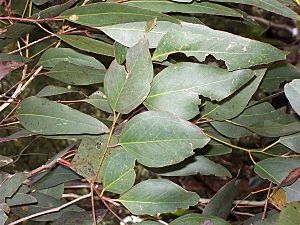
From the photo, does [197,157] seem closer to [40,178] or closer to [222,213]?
[222,213]

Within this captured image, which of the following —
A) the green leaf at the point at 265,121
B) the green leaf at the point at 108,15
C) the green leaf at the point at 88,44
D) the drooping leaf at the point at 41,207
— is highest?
the green leaf at the point at 108,15

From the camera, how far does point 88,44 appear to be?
0.70 metres

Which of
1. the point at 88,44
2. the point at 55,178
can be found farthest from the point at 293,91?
the point at 55,178

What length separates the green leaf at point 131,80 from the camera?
23.7 inches

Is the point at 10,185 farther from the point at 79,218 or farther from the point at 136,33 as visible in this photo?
the point at 136,33

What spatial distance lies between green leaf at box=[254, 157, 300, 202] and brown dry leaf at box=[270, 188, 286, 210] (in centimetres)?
1

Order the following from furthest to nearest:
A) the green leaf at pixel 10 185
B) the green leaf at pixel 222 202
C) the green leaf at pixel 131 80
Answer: the green leaf at pixel 222 202
the green leaf at pixel 10 185
the green leaf at pixel 131 80

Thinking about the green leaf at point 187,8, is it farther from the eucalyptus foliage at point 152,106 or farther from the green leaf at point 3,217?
the green leaf at point 3,217

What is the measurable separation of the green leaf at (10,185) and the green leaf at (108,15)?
9.4 inches

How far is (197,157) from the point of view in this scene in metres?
0.79

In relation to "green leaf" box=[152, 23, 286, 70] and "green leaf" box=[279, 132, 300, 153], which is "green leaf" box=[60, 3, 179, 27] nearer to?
"green leaf" box=[152, 23, 286, 70]

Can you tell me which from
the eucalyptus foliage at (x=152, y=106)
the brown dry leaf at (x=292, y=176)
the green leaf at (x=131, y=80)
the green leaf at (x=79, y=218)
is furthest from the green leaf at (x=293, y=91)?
the green leaf at (x=79, y=218)

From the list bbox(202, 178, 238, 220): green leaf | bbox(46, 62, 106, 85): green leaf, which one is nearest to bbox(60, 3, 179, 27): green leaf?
bbox(46, 62, 106, 85): green leaf

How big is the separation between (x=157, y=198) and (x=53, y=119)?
185mm
